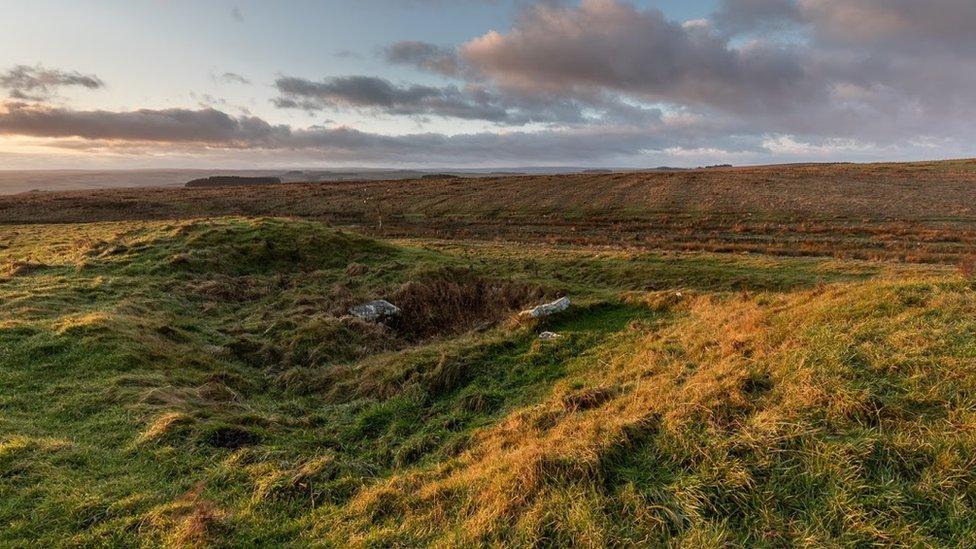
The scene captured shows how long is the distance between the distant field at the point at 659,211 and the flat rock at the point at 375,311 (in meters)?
22.9

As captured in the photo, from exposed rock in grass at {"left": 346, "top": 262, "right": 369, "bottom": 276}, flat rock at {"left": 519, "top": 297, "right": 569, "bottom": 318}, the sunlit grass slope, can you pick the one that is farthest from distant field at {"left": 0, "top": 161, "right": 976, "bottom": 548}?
exposed rock in grass at {"left": 346, "top": 262, "right": 369, "bottom": 276}

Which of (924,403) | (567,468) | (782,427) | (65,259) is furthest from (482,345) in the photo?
(65,259)

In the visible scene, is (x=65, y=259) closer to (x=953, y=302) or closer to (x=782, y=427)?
(x=782, y=427)

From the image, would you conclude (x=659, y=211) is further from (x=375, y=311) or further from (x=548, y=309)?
(x=375, y=311)

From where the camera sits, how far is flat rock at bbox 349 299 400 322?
55.8 ft

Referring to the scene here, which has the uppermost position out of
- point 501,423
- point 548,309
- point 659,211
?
point 659,211

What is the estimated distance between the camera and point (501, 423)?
9.19 meters

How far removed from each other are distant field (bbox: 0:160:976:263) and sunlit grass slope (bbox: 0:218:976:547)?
2530cm

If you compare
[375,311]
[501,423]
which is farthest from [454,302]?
[501,423]

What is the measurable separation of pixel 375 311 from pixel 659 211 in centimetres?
4638

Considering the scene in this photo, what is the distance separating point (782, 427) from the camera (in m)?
6.18

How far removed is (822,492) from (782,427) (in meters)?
0.89

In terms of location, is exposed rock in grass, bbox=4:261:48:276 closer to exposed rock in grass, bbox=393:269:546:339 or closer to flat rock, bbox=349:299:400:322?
flat rock, bbox=349:299:400:322

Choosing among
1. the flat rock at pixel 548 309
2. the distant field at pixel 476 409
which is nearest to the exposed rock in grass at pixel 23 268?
the distant field at pixel 476 409
